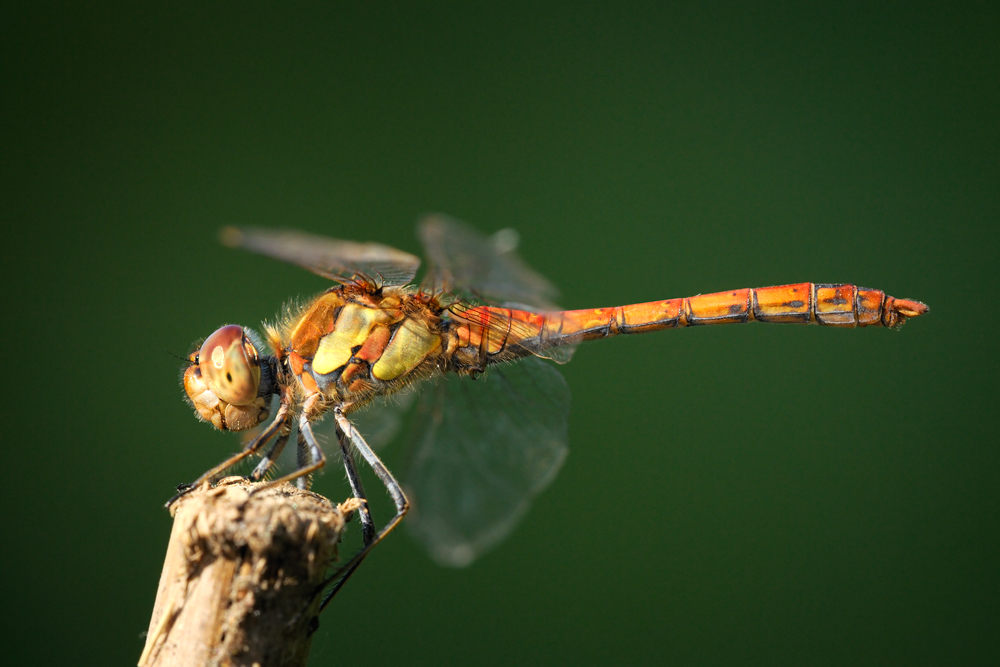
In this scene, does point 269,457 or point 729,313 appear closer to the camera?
point 269,457

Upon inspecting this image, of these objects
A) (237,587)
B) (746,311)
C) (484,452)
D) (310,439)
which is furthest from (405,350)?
(746,311)

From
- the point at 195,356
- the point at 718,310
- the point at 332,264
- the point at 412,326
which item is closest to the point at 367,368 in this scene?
the point at 412,326

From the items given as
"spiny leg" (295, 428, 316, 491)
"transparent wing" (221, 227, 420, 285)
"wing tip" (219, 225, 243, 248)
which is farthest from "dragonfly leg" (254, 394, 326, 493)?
"wing tip" (219, 225, 243, 248)

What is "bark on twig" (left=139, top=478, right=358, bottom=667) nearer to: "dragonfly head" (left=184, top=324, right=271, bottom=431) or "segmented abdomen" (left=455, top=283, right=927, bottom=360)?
"dragonfly head" (left=184, top=324, right=271, bottom=431)

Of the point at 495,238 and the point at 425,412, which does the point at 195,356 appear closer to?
the point at 425,412

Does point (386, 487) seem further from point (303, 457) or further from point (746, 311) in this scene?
point (746, 311)

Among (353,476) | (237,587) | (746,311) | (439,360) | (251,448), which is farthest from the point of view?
(746,311)

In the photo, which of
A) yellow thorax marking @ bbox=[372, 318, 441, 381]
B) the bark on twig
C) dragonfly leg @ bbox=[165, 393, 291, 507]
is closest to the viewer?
the bark on twig

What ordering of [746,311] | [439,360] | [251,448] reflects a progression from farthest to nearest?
1. [746,311]
2. [439,360]
3. [251,448]
